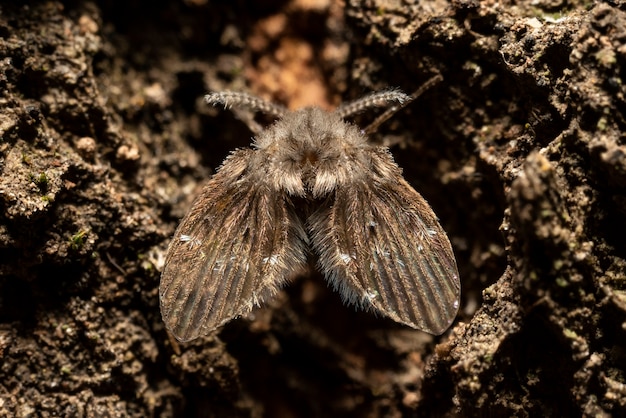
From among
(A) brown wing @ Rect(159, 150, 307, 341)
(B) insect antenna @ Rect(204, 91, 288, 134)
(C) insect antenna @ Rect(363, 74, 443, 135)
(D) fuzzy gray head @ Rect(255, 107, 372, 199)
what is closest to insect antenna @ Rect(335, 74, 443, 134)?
(C) insect antenna @ Rect(363, 74, 443, 135)

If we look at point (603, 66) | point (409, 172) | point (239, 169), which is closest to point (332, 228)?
point (239, 169)

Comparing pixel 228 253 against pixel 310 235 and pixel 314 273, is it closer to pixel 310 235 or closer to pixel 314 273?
pixel 310 235

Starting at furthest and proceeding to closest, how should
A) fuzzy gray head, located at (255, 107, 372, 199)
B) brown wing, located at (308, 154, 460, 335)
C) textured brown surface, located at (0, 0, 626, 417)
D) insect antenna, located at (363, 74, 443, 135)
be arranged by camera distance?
1. insect antenna, located at (363, 74, 443, 135)
2. fuzzy gray head, located at (255, 107, 372, 199)
3. brown wing, located at (308, 154, 460, 335)
4. textured brown surface, located at (0, 0, 626, 417)

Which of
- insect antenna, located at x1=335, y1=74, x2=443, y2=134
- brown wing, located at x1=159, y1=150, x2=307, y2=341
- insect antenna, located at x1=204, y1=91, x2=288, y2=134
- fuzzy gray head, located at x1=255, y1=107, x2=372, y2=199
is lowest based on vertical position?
brown wing, located at x1=159, y1=150, x2=307, y2=341

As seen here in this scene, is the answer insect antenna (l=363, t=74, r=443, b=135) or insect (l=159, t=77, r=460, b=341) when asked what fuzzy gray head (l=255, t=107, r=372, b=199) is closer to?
insect (l=159, t=77, r=460, b=341)

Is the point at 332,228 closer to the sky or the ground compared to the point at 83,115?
closer to the ground

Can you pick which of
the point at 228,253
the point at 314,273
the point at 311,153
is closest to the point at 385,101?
the point at 311,153

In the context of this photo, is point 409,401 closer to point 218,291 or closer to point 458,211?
point 458,211
